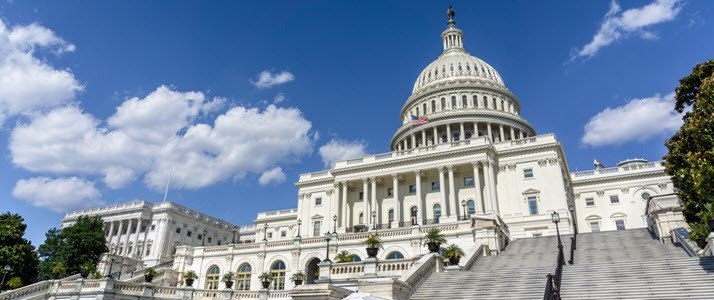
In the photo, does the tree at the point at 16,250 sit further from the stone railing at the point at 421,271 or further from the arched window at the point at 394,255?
the stone railing at the point at 421,271

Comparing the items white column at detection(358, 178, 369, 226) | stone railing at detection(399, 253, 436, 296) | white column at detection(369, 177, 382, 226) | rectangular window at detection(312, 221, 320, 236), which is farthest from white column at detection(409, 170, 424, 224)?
stone railing at detection(399, 253, 436, 296)

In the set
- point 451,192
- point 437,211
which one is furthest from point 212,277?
point 451,192

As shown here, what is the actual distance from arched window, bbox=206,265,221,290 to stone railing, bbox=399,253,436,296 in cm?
2852

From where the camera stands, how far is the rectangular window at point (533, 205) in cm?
5594

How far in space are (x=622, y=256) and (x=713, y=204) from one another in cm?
725

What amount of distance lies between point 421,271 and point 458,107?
224 ft

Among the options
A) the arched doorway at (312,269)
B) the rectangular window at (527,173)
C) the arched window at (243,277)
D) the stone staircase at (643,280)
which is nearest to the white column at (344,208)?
the arched window at (243,277)

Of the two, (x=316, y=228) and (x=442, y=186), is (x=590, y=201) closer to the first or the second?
(x=442, y=186)

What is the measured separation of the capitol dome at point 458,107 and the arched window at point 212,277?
3773cm

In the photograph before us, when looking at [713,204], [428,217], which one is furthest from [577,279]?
[428,217]

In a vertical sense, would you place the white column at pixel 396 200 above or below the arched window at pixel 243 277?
above

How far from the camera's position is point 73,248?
58500mm

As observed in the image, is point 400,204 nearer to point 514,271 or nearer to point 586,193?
point 586,193

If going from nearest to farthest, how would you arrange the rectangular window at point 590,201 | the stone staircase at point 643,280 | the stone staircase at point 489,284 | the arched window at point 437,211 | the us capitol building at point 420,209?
the stone staircase at point 643,280 < the stone staircase at point 489,284 < the us capitol building at point 420,209 < the arched window at point 437,211 < the rectangular window at point 590,201
